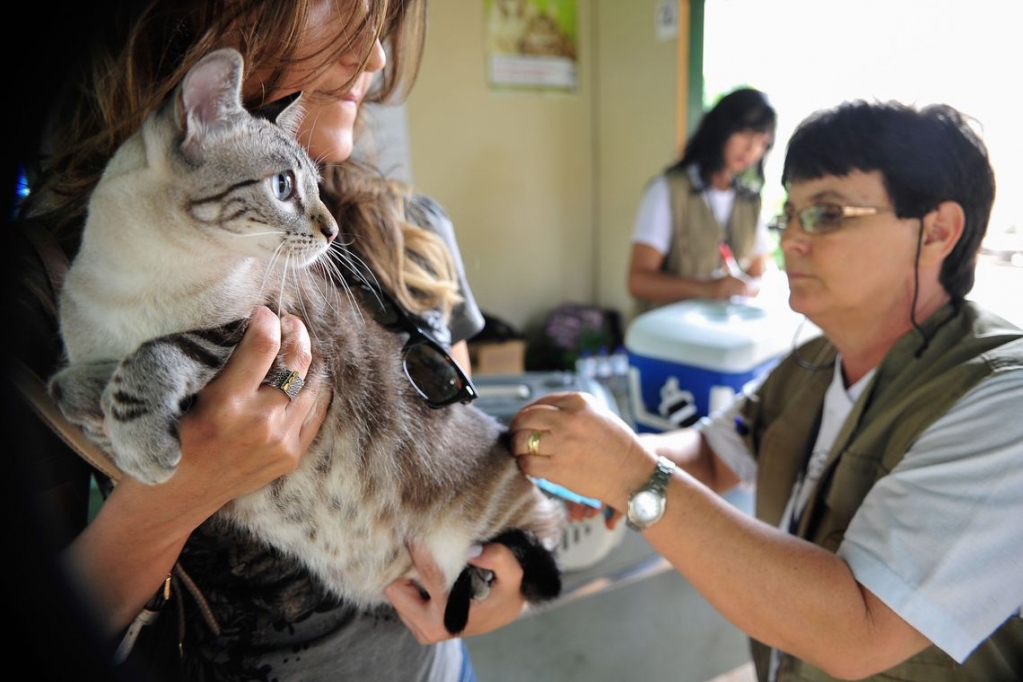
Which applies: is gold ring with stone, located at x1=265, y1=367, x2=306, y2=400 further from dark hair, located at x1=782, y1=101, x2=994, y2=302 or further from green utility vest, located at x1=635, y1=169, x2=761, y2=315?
green utility vest, located at x1=635, y1=169, x2=761, y2=315

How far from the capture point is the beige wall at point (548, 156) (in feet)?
10.0

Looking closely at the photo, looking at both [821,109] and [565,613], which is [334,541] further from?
[565,613]

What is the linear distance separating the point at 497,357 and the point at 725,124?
158 cm

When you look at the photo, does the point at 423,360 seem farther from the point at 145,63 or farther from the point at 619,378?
the point at 619,378

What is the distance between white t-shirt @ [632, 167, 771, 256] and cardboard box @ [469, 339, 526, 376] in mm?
941

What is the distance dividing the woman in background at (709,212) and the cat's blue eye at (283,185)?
2.00m

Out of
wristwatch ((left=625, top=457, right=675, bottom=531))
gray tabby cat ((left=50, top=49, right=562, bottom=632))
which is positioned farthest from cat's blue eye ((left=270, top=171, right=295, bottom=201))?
wristwatch ((left=625, top=457, right=675, bottom=531))

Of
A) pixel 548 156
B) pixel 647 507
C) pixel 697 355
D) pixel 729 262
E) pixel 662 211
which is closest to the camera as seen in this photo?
pixel 647 507

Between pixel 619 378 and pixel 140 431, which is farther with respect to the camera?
pixel 619 378

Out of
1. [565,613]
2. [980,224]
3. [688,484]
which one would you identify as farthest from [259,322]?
[565,613]

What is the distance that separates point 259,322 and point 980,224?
1185 mm

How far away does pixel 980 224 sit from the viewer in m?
1.02

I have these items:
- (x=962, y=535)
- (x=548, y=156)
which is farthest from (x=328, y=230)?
(x=548, y=156)

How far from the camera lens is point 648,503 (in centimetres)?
85
